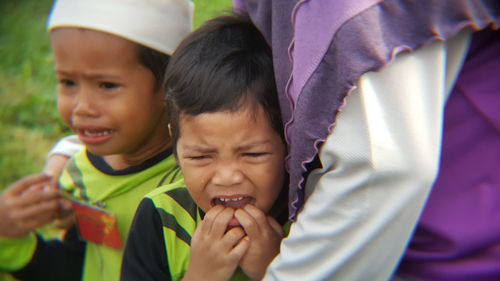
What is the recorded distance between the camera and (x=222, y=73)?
4.99 ft

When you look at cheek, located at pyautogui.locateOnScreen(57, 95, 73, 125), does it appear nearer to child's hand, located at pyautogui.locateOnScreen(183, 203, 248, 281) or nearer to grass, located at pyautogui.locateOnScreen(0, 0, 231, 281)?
child's hand, located at pyautogui.locateOnScreen(183, 203, 248, 281)

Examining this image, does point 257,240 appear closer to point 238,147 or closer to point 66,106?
point 238,147

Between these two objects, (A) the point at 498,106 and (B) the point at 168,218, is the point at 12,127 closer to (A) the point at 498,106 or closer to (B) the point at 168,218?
(B) the point at 168,218

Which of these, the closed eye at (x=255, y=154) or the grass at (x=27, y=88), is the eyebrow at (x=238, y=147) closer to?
the closed eye at (x=255, y=154)

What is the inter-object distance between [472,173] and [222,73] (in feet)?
2.06

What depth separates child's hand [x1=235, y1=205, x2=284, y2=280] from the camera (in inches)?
61.6

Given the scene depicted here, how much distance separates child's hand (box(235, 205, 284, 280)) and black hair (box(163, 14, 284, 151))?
0.73 feet

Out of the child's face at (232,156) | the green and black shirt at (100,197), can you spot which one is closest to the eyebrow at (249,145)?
the child's face at (232,156)

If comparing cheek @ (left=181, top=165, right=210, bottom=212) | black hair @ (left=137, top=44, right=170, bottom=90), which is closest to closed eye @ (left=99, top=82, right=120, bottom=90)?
black hair @ (left=137, top=44, right=170, bottom=90)

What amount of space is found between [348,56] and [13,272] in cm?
171

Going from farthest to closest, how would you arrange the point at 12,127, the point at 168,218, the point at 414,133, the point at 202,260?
the point at 12,127 < the point at 168,218 < the point at 202,260 < the point at 414,133

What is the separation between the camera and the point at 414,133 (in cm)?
109

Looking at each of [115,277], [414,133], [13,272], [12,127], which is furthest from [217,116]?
[12,127]

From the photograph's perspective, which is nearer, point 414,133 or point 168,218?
point 414,133
